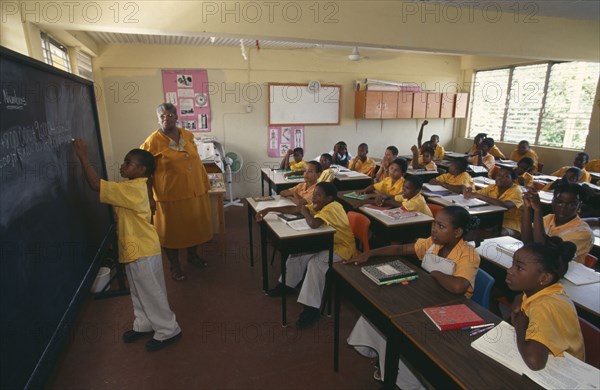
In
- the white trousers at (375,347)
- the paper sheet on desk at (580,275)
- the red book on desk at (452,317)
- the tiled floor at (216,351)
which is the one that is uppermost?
the red book on desk at (452,317)

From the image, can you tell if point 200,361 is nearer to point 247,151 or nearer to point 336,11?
point 336,11

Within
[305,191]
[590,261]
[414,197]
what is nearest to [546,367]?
[590,261]

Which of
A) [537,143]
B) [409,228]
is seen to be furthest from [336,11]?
[537,143]

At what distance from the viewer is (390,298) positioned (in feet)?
5.37

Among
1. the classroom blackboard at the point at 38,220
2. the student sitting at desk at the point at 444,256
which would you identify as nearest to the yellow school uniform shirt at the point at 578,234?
the student sitting at desk at the point at 444,256

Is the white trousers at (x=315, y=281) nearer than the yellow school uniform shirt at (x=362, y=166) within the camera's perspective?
Yes

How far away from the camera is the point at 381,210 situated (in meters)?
3.14

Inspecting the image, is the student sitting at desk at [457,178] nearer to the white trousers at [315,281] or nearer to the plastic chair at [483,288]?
the white trousers at [315,281]

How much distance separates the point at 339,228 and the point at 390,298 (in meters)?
1.06

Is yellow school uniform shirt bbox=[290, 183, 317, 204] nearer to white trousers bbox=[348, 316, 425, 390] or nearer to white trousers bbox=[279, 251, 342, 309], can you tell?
white trousers bbox=[279, 251, 342, 309]

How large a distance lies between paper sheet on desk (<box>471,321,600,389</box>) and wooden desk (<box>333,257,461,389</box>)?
0.95 feet

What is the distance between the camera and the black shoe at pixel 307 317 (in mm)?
2590

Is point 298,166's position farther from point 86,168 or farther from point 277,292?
point 86,168

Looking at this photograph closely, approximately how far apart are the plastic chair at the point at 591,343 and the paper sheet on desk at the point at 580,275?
0.57 metres
